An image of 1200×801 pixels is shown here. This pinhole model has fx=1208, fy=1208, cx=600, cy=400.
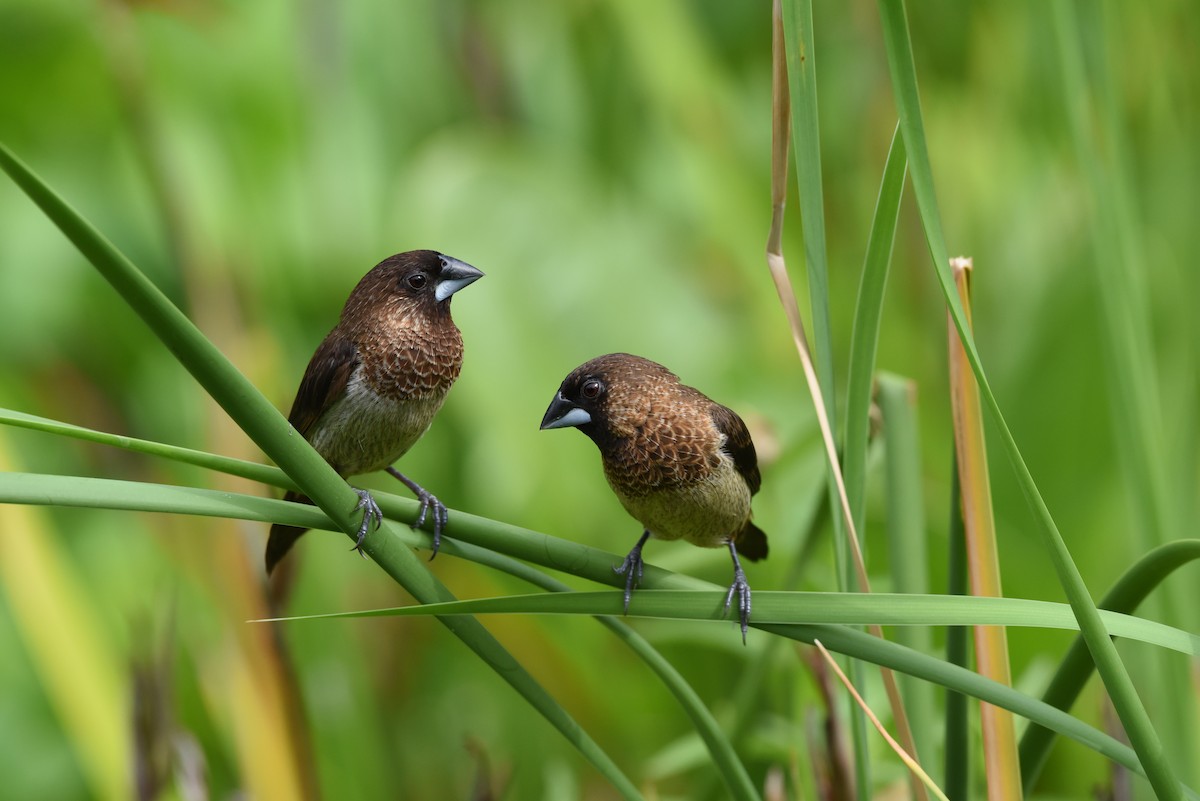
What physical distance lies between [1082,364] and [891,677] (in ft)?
5.53

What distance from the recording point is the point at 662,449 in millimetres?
929

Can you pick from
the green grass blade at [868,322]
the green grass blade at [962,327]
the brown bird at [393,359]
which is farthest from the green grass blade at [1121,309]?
the brown bird at [393,359]

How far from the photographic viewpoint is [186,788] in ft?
4.59

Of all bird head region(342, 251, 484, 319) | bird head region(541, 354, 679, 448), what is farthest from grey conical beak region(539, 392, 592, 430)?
bird head region(342, 251, 484, 319)

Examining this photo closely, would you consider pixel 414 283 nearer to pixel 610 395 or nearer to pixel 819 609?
pixel 610 395

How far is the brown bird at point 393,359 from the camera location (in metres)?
0.82

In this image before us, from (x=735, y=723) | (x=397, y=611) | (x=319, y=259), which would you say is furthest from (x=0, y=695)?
(x=397, y=611)

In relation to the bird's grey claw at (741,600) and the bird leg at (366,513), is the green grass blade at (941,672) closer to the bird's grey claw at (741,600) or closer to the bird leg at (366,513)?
the bird's grey claw at (741,600)

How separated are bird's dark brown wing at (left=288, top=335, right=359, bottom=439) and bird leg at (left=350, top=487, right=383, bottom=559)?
0.46 feet

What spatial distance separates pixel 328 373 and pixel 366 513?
0.19 m

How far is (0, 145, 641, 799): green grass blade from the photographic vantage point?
56 cm

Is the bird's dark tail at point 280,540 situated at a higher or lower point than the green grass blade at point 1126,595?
higher

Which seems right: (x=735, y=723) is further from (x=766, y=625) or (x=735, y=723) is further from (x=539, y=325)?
(x=539, y=325)

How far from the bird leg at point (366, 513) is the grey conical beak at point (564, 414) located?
13 cm
